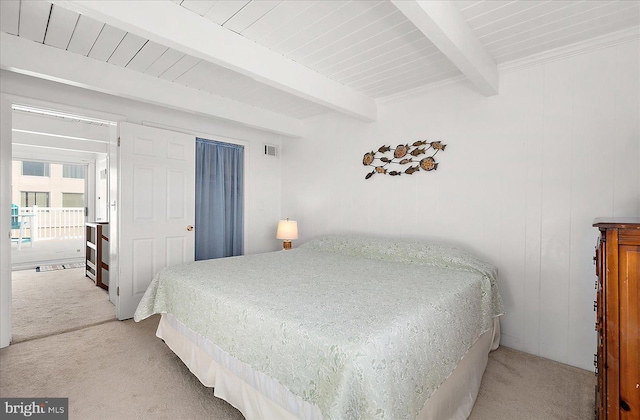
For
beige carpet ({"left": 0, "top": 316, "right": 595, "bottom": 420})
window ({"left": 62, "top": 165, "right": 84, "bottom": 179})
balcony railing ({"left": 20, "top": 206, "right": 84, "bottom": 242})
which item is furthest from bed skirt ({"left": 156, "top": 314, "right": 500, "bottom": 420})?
window ({"left": 62, "top": 165, "right": 84, "bottom": 179})

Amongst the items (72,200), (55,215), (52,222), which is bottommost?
(52,222)

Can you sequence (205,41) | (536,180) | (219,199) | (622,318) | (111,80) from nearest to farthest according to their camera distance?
(622,318), (205,41), (536,180), (111,80), (219,199)

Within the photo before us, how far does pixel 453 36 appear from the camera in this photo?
5.93ft

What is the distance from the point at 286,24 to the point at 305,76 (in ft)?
2.07

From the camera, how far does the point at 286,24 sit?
202 cm

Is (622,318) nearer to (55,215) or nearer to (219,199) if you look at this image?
(219,199)

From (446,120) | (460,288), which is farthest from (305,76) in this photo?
(460,288)

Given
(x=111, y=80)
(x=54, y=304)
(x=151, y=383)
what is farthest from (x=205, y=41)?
(x=54, y=304)

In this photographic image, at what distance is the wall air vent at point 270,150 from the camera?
4.45 metres

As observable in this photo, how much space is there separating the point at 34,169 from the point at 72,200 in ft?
3.53

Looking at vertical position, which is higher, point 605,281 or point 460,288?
point 605,281

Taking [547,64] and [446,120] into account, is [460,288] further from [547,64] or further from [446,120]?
[547,64]

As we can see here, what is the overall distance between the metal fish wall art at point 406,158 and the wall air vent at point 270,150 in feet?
5.15

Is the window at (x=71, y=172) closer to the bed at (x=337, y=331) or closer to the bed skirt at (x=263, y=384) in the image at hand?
the bed at (x=337, y=331)
